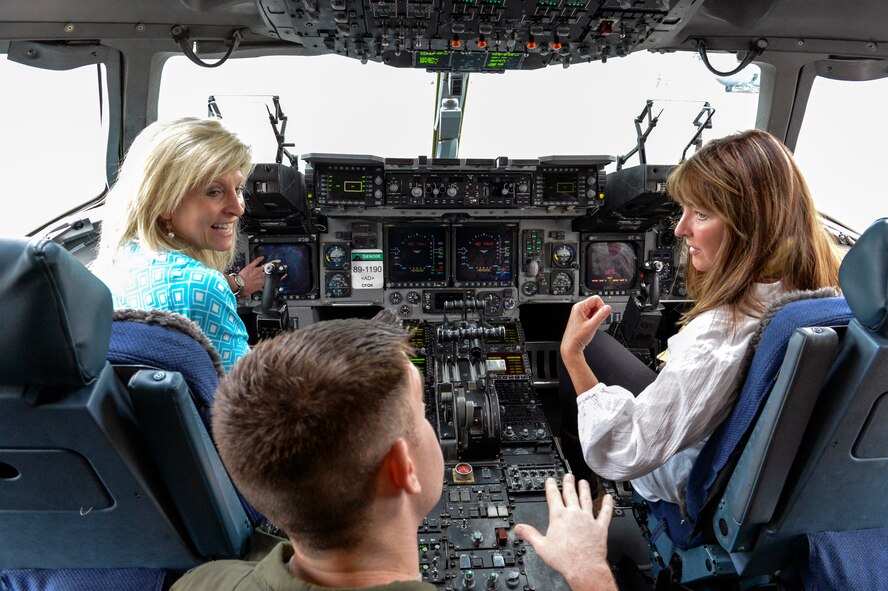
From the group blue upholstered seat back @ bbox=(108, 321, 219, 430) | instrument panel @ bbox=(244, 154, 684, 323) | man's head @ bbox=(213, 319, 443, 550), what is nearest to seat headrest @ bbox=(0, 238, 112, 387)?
blue upholstered seat back @ bbox=(108, 321, 219, 430)

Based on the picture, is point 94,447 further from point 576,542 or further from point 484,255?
point 484,255

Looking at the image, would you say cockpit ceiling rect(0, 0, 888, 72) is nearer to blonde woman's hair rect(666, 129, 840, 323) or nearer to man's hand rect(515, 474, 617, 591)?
blonde woman's hair rect(666, 129, 840, 323)

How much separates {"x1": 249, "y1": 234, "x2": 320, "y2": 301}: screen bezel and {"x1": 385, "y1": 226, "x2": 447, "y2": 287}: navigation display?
1.62ft

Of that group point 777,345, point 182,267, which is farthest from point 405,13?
point 777,345

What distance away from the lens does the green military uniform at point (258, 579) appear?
2.35 feet

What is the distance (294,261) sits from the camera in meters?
3.58

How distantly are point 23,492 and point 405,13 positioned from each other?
2150 mm

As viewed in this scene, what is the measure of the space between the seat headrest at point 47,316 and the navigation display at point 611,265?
327cm

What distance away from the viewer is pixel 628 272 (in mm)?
3787

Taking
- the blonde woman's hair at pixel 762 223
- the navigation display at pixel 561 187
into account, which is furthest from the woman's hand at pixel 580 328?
the navigation display at pixel 561 187

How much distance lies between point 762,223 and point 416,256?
248cm

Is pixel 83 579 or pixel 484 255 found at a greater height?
pixel 484 255

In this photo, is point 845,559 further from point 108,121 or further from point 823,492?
point 108,121

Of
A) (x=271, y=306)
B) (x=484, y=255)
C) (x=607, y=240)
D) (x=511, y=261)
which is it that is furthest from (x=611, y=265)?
(x=271, y=306)
